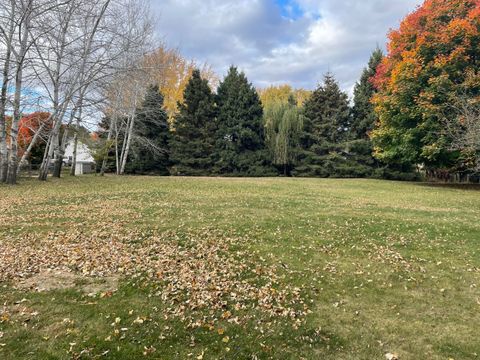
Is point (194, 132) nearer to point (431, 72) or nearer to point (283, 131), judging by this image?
point (283, 131)

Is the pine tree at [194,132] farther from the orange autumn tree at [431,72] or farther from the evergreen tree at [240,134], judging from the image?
the orange autumn tree at [431,72]

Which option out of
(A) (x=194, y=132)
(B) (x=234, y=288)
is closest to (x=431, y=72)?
(B) (x=234, y=288)

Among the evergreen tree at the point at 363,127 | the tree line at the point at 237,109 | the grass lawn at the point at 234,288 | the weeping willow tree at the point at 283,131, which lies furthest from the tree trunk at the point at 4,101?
the evergreen tree at the point at 363,127

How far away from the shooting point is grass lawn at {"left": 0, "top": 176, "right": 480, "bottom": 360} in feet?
9.71

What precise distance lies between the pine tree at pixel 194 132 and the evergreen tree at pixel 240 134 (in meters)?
1.01

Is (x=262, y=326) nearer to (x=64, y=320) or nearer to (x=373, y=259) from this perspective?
(x=64, y=320)

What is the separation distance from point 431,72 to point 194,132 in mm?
18986

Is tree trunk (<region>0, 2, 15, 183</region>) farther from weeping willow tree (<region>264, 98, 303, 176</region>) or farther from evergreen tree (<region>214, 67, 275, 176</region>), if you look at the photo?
weeping willow tree (<region>264, 98, 303, 176</region>)

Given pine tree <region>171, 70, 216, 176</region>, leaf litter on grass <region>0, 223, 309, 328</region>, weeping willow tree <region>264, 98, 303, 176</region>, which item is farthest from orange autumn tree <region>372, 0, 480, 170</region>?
pine tree <region>171, 70, 216, 176</region>

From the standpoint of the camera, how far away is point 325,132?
98.3 feet

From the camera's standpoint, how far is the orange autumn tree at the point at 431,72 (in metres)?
16.5

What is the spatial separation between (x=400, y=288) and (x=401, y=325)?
1026mm

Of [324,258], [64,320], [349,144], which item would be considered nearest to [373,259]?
[324,258]

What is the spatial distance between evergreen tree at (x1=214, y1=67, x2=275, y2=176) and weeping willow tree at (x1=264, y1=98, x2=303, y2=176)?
0.77m
